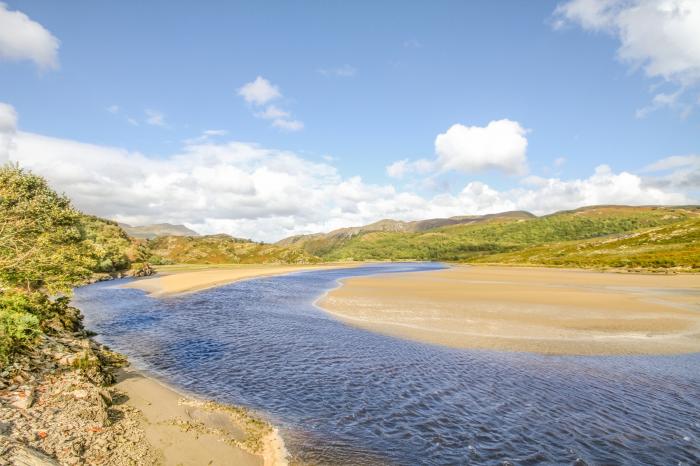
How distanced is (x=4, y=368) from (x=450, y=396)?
16.0 meters

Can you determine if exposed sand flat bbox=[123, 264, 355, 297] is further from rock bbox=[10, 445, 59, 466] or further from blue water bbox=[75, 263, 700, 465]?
rock bbox=[10, 445, 59, 466]

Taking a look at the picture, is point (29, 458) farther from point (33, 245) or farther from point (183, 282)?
point (183, 282)

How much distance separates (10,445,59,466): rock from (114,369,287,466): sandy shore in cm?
258

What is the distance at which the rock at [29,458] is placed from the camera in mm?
7158

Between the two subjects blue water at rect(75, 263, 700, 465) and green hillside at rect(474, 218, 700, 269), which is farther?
green hillside at rect(474, 218, 700, 269)

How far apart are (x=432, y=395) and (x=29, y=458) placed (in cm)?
1303

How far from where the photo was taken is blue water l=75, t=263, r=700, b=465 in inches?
444

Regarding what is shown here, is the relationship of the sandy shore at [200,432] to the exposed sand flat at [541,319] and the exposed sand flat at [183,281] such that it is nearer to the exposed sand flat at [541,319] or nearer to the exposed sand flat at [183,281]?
the exposed sand flat at [541,319]

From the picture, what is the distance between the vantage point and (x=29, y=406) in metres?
10.2

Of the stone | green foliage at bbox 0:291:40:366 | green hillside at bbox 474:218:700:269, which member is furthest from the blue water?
green hillside at bbox 474:218:700:269

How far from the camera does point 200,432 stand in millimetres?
11258

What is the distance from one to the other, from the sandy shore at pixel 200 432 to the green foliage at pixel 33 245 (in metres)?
6.63

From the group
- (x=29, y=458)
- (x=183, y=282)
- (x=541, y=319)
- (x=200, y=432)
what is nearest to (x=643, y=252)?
(x=541, y=319)

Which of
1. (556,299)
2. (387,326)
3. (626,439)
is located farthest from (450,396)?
(556,299)
